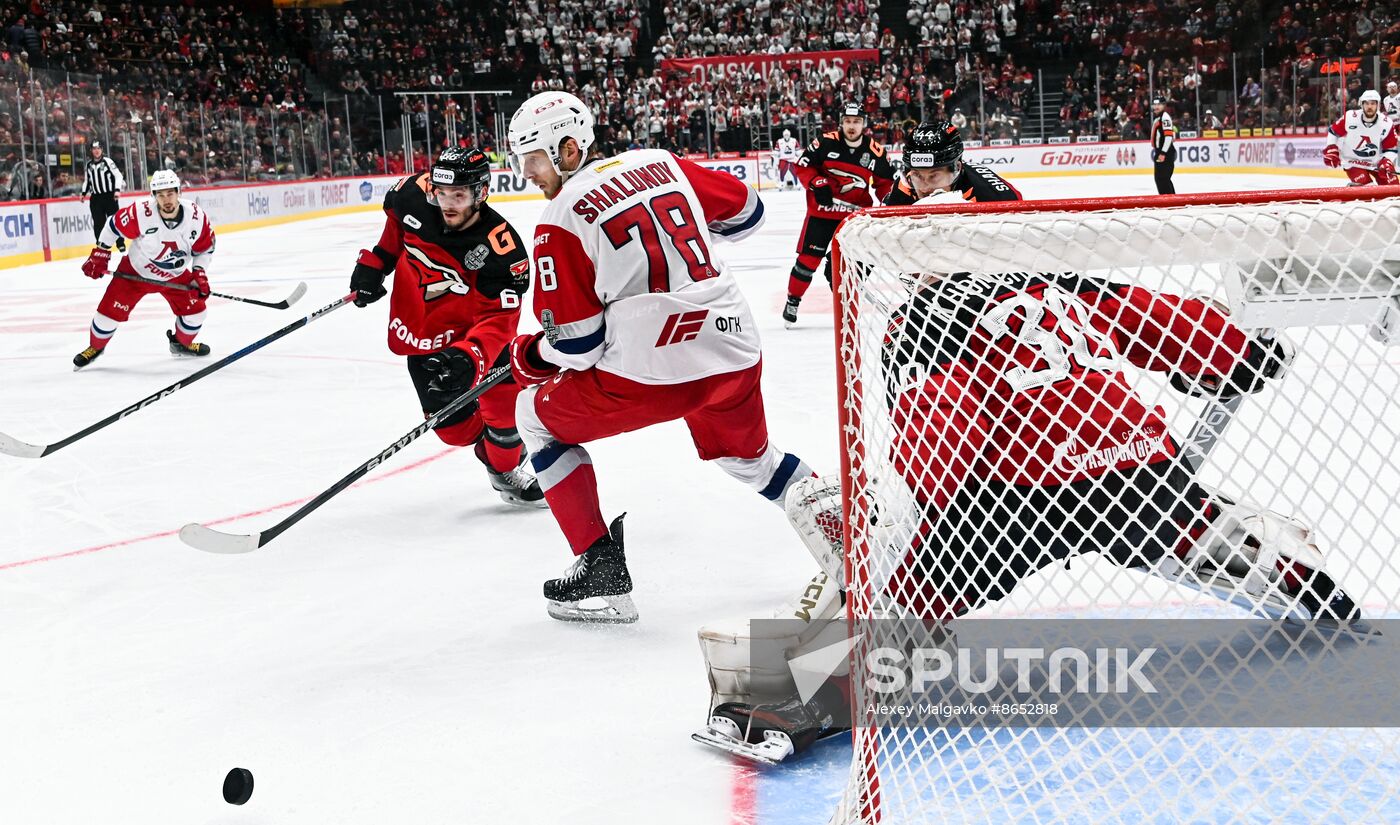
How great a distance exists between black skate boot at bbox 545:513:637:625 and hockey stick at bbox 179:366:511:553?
25.1 inches

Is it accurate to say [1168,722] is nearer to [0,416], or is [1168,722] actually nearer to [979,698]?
[979,698]

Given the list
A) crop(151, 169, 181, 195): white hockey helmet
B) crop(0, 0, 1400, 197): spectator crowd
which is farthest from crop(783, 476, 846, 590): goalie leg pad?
crop(0, 0, 1400, 197): spectator crowd

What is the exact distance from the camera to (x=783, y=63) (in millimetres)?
22422

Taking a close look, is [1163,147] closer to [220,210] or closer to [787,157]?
[787,157]

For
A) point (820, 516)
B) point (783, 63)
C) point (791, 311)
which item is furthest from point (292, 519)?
point (783, 63)

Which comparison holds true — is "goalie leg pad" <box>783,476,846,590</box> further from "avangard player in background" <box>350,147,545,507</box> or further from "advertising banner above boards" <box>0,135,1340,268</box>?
"advertising banner above boards" <box>0,135,1340,268</box>

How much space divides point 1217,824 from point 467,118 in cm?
2087

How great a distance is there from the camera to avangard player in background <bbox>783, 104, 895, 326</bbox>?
7320 mm

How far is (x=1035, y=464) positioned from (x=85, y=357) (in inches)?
242

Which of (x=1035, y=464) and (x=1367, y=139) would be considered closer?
(x=1035, y=464)

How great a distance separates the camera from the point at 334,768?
7.79ft

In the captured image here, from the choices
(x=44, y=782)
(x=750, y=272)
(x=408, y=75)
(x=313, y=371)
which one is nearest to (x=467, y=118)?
(x=408, y=75)

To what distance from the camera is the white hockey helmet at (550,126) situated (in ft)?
9.29
